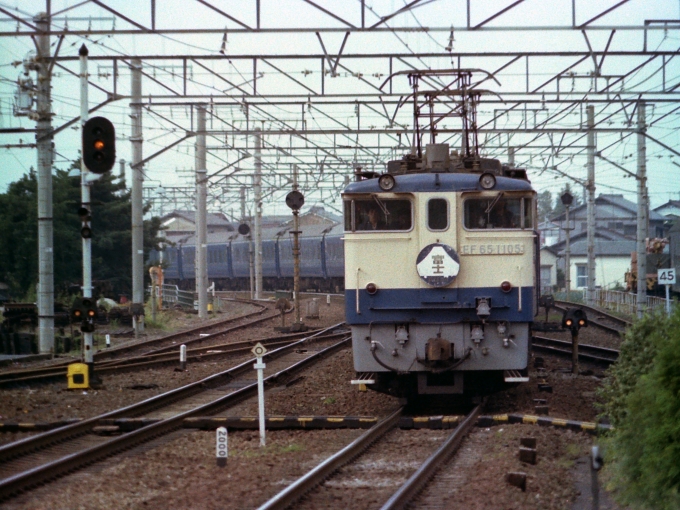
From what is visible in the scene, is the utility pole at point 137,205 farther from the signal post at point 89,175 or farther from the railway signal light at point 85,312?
the railway signal light at point 85,312

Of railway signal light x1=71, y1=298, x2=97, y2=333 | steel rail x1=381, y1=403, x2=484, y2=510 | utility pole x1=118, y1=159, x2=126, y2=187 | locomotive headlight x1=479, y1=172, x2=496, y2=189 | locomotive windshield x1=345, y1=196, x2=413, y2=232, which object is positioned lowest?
steel rail x1=381, y1=403, x2=484, y2=510

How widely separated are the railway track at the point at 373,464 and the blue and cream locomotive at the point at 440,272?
80cm

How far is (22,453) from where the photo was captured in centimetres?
893

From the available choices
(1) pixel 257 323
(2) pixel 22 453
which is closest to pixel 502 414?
(2) pixel 22 453

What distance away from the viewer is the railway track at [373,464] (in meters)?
6.69

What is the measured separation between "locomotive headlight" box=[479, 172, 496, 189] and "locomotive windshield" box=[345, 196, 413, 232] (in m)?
0.87

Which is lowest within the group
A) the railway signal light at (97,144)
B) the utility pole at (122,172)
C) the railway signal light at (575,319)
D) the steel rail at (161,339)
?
the steel rail at (161,339)

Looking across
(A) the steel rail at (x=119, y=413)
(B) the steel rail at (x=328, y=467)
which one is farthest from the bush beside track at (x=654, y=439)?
(A) the steel rail at (x=119, y=413)

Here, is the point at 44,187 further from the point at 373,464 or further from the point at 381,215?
the point at 373,464

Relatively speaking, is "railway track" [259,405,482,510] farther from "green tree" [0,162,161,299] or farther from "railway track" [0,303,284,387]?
"green tree" [0,162,161,299]

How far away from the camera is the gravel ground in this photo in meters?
7.02

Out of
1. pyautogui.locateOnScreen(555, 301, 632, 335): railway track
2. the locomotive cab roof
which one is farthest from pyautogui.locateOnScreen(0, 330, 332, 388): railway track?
pyautogui.locateOnScreen(555, 301, 632, 335): railway track

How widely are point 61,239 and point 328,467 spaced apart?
24.7 metres

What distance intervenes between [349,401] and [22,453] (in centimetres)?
478
